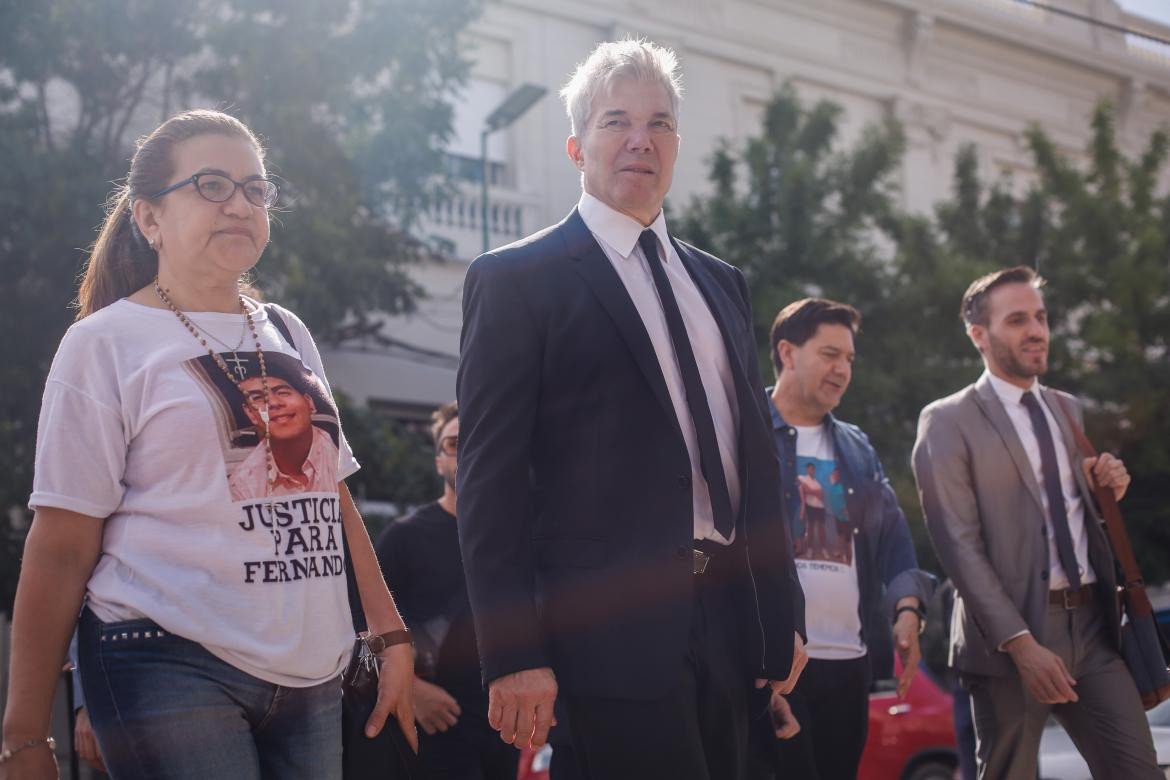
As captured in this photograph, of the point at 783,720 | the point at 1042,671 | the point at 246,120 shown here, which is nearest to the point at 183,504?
the point at 783,720

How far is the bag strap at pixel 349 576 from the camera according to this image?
3.08 meters

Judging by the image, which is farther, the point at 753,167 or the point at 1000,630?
the point at 753,167

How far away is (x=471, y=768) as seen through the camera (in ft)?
16.6

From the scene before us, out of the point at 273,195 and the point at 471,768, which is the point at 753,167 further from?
the point at 273,195

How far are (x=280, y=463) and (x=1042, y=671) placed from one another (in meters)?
2.89

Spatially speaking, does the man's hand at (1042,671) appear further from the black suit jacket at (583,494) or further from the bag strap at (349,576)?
the bag strap at (349,576)

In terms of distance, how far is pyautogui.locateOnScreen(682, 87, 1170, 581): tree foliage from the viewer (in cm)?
1363

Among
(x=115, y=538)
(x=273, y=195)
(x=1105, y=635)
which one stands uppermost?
(x=273, y=195)

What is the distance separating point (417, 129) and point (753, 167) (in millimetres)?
4227

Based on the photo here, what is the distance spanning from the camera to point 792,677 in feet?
9.99

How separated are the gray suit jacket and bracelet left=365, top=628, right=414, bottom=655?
7.95 feet

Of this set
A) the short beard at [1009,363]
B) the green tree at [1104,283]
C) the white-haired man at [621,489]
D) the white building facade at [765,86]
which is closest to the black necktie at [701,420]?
the white-haired man at [621,489]

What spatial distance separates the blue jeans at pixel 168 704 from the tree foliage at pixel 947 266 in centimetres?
1116

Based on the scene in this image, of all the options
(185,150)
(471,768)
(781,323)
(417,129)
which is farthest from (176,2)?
(185,150)
